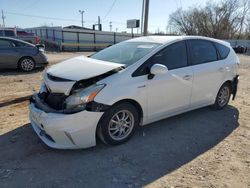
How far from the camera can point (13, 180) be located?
111 inches

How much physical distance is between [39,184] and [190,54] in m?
3.32

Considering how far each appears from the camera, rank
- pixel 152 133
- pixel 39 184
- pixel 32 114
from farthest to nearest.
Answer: pixel 152 133, pixel 32 114, pixel 39 184

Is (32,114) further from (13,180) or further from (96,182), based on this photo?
(96,182)

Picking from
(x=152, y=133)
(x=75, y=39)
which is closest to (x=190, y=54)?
(x=152, y=133)

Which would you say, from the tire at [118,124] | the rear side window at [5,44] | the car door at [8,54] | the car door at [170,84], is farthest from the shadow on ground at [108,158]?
the rear side window at [5,44]

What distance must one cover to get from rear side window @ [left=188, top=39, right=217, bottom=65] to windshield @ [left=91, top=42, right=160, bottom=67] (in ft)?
2.84

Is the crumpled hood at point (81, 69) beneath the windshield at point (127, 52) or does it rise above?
beneath

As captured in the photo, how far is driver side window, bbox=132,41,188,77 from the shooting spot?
147 inches

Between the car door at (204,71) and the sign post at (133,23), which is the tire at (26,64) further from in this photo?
the sign post at (133,23)

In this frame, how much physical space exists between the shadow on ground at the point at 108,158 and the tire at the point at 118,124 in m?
0.14

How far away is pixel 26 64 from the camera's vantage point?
985 cm

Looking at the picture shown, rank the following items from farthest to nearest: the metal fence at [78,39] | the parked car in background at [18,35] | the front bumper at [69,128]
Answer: the metal fence at [78,39] < the parked car in background at [18,35] < the front bumper at [69,128]

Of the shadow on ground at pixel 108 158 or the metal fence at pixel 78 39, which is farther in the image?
the metal fence at pixel 78 39

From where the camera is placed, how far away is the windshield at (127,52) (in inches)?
154
